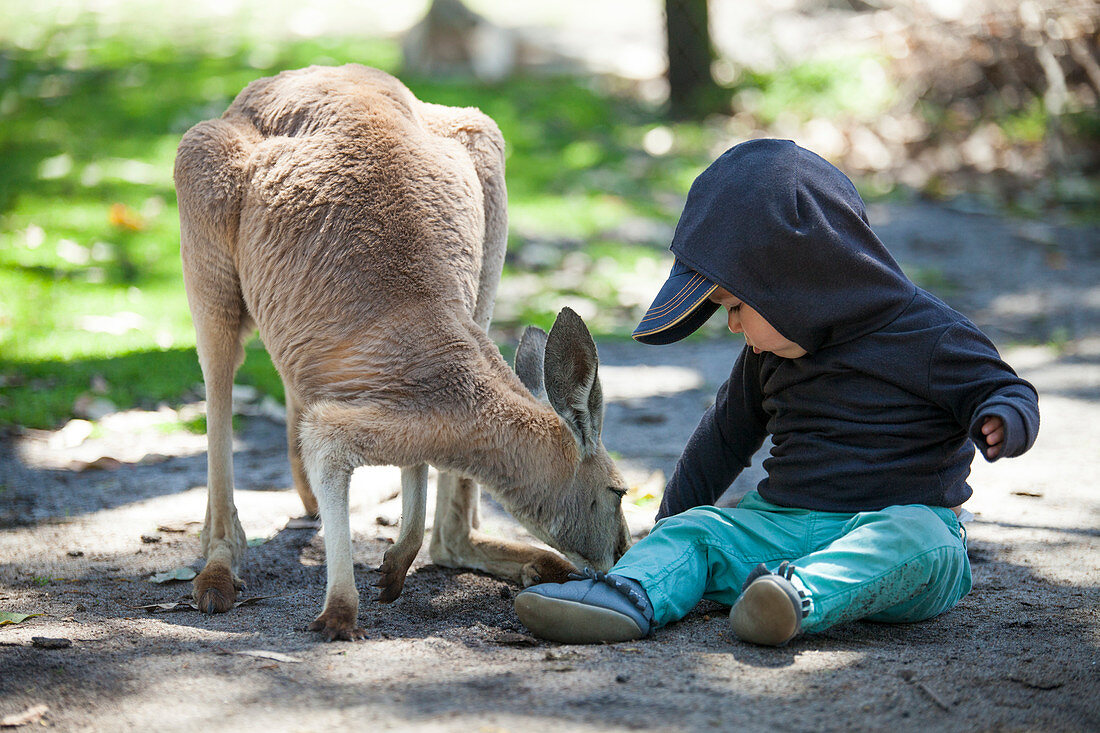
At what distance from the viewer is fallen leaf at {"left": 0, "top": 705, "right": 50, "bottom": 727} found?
5.65ft

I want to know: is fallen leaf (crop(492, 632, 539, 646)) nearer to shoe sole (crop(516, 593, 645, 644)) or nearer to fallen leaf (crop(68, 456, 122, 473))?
shoe sole (crop(516, 593, 645, 644))

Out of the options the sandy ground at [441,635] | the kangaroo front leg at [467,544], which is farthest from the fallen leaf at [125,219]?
the kangaroo front leg at [467,544]

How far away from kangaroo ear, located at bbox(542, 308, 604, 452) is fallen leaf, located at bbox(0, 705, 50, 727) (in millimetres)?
1161

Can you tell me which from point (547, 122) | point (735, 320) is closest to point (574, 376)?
point (735, 320)

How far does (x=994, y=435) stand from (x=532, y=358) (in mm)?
1084

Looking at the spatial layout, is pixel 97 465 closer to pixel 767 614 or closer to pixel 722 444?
pixel 722 444

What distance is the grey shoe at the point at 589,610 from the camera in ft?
7.09

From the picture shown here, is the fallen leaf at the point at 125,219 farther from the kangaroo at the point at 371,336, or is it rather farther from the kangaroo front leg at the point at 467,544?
the kangaroo front leg at the point at 467,544

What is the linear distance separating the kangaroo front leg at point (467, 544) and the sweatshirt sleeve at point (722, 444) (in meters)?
0.37

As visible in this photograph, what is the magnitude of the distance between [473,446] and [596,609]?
456 mm

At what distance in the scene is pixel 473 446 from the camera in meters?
2.34

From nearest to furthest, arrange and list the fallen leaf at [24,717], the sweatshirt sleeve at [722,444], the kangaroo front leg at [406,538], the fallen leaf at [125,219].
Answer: the fallen leaf at [24,717], the kangaroo front leg at [406,538], the sweatshirt sleeve at [722,444], the fallen leaf at [125,219]

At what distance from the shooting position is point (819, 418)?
2.40 metres

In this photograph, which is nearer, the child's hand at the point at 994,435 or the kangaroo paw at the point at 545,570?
the child's hand at the point at 994,435
